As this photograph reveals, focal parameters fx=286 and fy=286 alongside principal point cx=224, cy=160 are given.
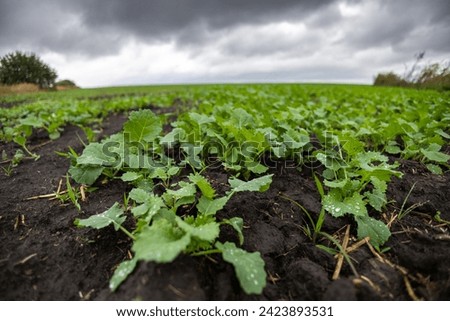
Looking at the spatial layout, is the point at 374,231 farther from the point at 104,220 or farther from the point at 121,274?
the point at 104,220

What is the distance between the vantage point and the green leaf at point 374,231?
1.65 metres

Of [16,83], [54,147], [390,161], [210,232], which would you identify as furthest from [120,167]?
[16,83]

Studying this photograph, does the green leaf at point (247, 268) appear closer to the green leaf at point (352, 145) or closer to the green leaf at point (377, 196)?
the green leaf at point (377, 196)

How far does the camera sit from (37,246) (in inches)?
61.2

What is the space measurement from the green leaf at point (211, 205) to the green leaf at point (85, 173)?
100cm

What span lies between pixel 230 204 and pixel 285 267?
53 centimetres

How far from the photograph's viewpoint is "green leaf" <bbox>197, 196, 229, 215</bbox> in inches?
59.9

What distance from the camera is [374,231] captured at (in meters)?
1.69

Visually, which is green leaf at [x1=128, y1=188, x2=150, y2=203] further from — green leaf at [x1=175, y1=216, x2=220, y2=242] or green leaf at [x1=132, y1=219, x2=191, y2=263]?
green leaf at [x1=175, y1=216, x2=220, y2=242]

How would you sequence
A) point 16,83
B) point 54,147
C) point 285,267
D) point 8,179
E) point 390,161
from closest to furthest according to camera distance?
1. point 285,267
2. point 8,179
3. point 390,161
4. point 54,147
5. point 16,83

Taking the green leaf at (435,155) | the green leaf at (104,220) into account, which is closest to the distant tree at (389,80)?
the green leaf at (435,155)

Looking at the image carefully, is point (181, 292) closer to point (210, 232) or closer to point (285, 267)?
point (210, 232)

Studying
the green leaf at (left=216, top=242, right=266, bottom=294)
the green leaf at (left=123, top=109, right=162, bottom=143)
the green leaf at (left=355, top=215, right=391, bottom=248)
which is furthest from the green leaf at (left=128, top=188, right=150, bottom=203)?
the green leaf at (left=355, top=215, right=391, bottom=248)
